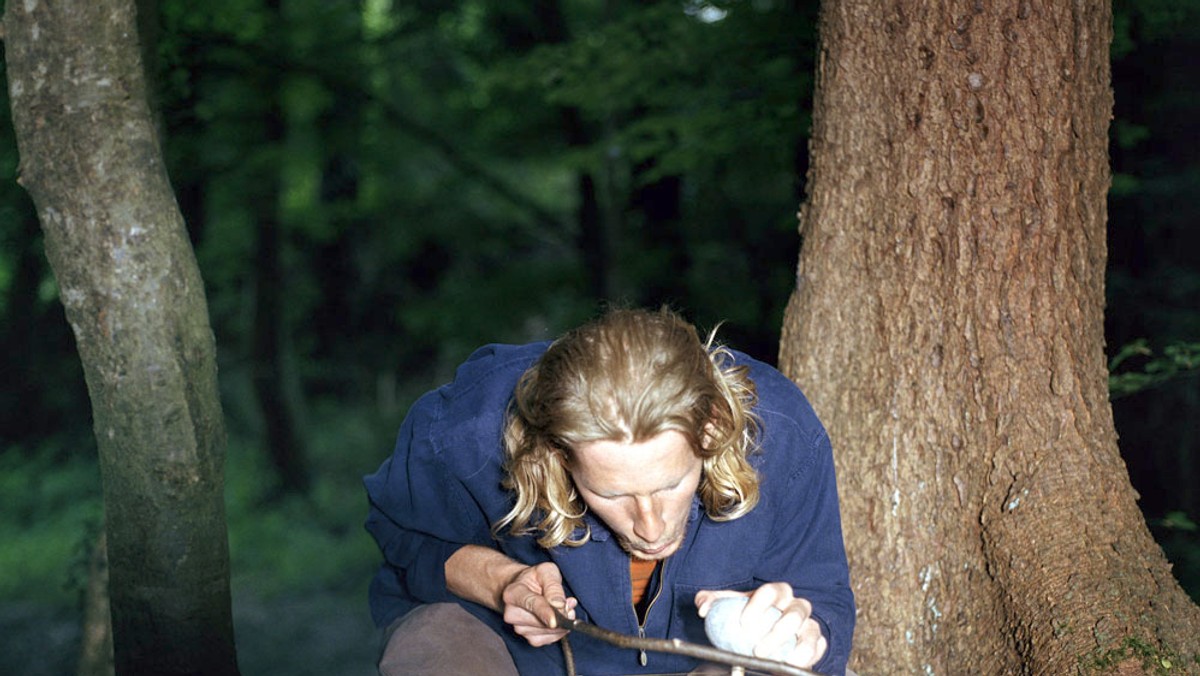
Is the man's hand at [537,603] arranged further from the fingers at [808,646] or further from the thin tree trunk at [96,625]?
the thin tree trunk at [96,625]

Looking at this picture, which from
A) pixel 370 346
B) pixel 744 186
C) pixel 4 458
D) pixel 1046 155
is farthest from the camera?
pixel 370 346

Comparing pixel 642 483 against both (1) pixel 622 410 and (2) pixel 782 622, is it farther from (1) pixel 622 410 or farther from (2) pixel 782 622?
(2) pixel 782 622

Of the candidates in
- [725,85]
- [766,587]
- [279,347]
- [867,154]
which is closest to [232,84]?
[279,347]

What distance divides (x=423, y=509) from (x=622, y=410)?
2.81 feet

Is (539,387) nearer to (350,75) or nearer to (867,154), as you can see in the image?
(867,154)

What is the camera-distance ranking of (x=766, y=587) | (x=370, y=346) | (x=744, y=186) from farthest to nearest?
(x=370, y=346), (x=744, y=186), (x=766, y=587)

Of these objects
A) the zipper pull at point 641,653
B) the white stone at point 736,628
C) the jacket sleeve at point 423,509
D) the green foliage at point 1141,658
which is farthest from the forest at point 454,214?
the white stone at point 736,628

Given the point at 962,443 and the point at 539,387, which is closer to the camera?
the point at 539,387

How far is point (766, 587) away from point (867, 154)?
133 centimetres

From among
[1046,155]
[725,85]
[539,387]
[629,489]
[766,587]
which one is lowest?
[766,587]

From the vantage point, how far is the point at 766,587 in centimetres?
220

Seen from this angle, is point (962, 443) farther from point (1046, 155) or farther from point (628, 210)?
point (628, 210)

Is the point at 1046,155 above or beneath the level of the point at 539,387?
above

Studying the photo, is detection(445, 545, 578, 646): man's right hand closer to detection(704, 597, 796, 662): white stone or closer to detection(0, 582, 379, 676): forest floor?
detection(704, 597, 796, 662): white stone
